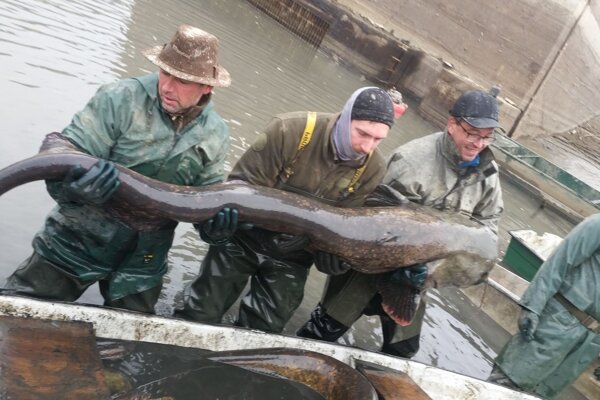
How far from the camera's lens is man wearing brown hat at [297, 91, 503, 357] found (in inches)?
149

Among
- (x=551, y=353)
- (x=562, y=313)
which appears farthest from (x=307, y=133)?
(x=551, y=353)

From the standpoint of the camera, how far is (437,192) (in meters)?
4.01

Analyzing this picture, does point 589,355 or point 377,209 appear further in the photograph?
point 589,355

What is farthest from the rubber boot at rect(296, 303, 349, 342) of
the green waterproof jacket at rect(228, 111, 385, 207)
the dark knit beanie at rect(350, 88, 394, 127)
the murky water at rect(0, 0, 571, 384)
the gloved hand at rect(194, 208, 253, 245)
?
the dark knit beanie at rect(350, 88, 394, 127)

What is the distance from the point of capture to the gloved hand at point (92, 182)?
8.85 feet

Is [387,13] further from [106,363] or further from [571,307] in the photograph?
[106,363]

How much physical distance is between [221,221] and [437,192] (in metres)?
1.75

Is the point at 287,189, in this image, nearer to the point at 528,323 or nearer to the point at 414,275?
the point at 414,275

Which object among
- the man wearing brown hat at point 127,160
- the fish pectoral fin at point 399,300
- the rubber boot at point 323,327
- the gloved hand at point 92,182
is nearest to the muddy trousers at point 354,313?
the rubber boot at point 323,327

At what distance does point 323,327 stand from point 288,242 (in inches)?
49.8

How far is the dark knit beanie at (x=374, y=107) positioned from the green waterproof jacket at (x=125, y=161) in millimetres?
882

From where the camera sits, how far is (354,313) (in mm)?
4289

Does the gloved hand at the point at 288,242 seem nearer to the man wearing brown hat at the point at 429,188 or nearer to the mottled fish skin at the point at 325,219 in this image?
the mottled fish skin at the point at 325,219

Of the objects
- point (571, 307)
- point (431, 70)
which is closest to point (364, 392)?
point (571, 307)
